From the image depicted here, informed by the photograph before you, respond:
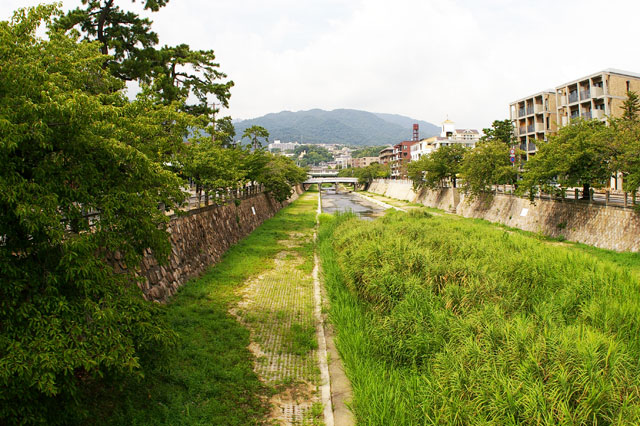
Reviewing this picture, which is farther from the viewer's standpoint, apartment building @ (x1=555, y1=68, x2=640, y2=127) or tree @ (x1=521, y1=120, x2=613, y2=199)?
apartment building @ (x1=555, y1=68, x2=640, y2=127)

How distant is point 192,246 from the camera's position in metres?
16.6

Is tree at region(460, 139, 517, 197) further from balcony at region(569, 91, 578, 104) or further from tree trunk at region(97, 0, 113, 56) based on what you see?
tree trunk at region(97, 0, 113, 56)

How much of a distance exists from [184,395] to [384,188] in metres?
84.2

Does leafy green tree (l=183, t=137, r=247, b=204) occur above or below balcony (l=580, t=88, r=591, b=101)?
below

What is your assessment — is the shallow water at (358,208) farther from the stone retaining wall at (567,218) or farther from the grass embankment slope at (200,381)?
the grass embankment slope at (200,381)

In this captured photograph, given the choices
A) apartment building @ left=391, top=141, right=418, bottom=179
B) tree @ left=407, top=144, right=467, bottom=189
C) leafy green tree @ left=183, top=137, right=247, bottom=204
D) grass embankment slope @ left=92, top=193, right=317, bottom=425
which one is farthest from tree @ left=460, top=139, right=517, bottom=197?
apartment building @ left=391, top=141, right=418, bottom=179

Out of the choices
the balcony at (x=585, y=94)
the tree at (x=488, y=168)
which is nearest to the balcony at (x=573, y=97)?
the balcony at (x=585, y=94)

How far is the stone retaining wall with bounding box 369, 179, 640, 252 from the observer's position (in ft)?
67.3

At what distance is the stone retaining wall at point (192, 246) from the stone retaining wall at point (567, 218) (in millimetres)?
20380

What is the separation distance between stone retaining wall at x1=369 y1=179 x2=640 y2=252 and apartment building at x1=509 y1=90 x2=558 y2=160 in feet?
60.5

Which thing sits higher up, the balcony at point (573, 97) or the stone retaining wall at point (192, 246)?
the balcony at point (573, 97)

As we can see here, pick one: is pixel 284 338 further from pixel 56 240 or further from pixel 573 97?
pixel 573 97

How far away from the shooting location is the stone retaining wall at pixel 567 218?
20.5 metres

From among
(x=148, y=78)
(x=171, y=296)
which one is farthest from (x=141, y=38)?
(x=171, y=296)
